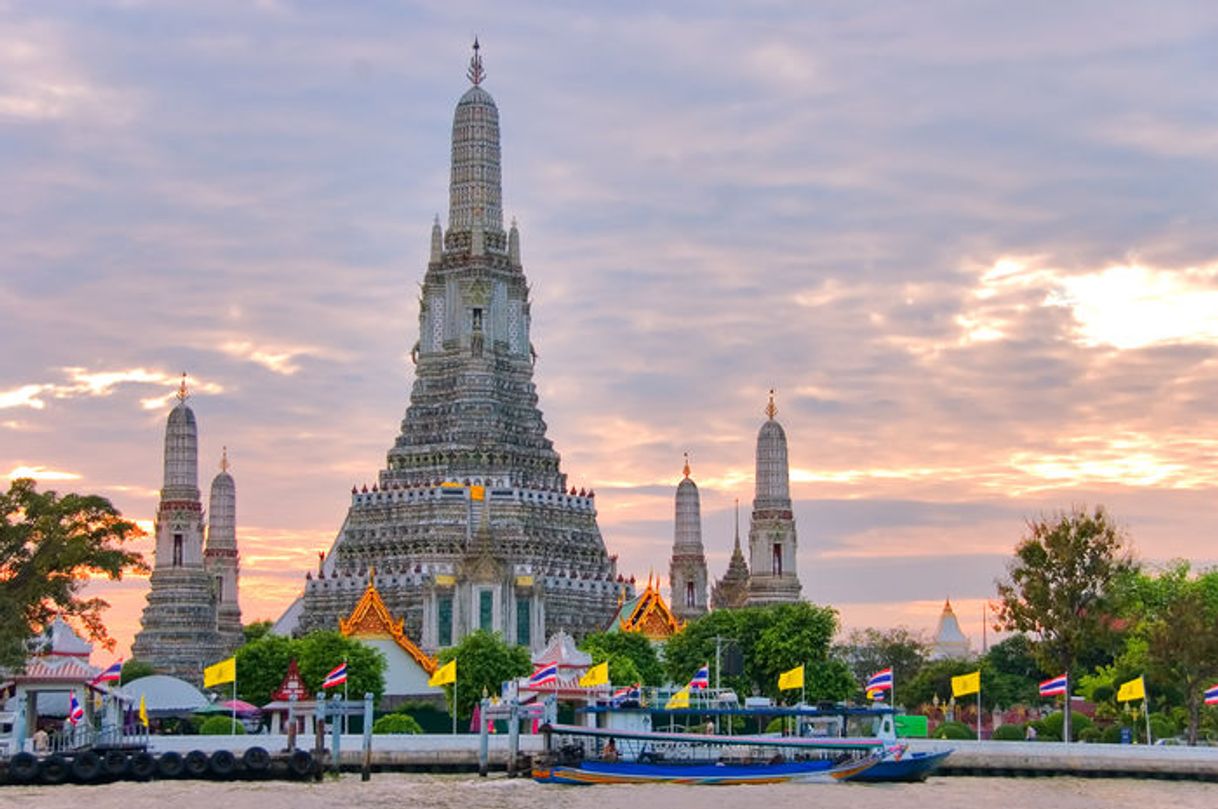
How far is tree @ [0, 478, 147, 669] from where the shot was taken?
86875 mm

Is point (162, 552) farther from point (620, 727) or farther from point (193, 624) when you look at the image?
point (620, 727)

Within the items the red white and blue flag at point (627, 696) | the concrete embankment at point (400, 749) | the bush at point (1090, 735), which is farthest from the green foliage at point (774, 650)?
→ the concrete embankment at point (400, 749)

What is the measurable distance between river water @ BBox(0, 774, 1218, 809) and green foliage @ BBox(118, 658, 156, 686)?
4808 centimetres

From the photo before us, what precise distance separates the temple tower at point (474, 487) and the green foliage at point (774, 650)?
47.5 feet

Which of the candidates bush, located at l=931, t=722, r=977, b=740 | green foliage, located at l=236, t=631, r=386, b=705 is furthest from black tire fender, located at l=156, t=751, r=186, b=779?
bush, located at l=931, t=722, r=977, b=740

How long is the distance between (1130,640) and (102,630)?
53.5 metres

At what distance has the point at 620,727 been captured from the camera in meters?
78.2

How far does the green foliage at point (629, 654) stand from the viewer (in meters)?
111

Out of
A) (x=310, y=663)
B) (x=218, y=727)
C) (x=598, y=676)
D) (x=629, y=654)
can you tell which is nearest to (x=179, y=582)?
(x=310, y=663)

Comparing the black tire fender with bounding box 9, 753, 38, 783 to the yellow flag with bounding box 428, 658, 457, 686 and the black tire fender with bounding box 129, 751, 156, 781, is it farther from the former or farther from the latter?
the yellow flag with bounding box 428, 658, 457, 686

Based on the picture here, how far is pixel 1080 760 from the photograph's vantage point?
263 ft

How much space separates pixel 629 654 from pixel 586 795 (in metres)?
43.0

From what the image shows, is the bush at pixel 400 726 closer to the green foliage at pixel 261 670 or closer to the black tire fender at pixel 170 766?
the green foliage at pixel 261 670

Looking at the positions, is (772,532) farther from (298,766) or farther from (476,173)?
(298,766)
